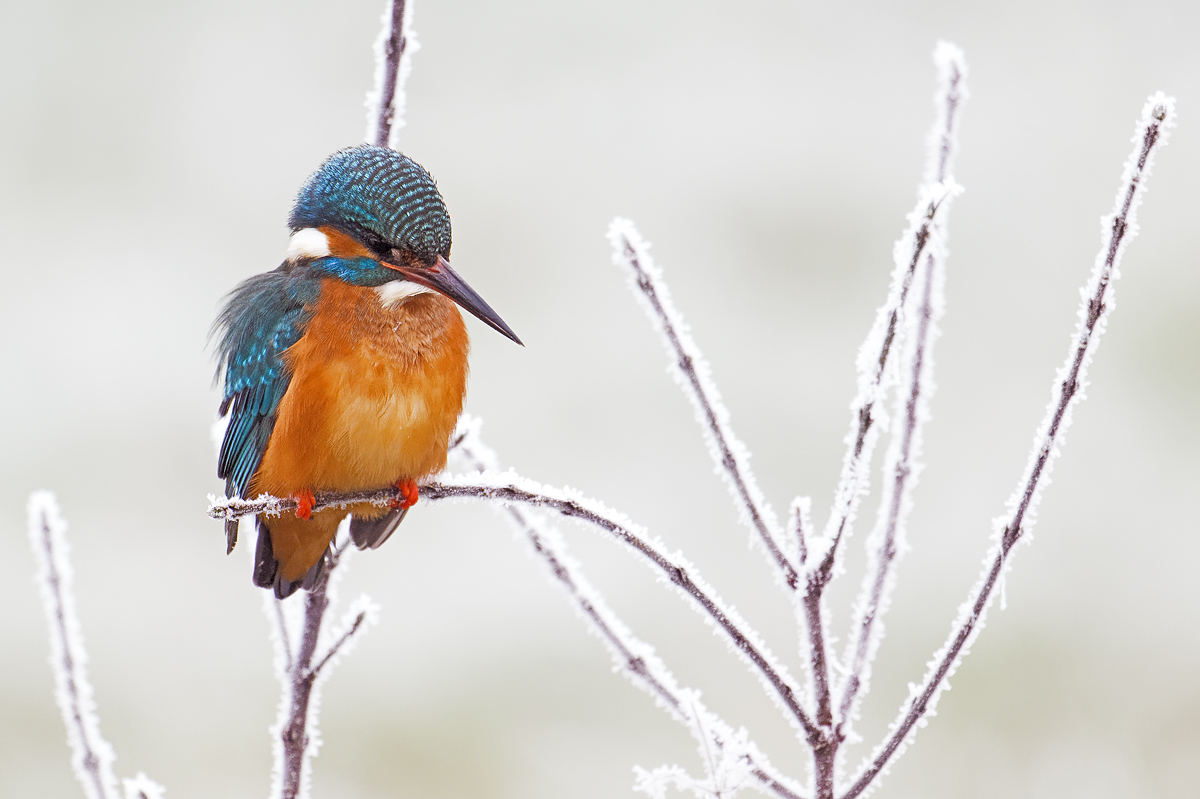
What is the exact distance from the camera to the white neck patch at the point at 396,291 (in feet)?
5.12

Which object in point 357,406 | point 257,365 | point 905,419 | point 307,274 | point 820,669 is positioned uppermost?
point 307,274

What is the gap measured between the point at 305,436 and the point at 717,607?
2.64 feet

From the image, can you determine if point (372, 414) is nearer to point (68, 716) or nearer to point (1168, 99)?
point (68, 716)

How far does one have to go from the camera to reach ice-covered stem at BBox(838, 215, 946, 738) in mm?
1019

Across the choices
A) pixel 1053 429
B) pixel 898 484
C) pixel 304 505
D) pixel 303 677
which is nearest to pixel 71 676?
pixel 303 677

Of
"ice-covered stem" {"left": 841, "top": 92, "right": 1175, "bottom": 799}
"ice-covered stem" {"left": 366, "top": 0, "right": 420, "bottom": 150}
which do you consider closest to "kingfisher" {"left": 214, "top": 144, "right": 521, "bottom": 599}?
"ice-covered stem" {"left": 366, "top": 0, "right": 420, "bottom": 150}

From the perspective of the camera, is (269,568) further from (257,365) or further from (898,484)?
(898,484)

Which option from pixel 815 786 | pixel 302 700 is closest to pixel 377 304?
pixel 302 700

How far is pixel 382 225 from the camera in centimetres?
146

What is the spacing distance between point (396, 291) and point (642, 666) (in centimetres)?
75

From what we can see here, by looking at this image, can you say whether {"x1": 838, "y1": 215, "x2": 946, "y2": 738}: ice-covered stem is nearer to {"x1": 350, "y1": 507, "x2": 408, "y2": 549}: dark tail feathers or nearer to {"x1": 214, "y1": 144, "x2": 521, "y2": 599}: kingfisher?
{"x1": 214, "y1": 144, "x2": 521, "y2": 599}: kingfisher

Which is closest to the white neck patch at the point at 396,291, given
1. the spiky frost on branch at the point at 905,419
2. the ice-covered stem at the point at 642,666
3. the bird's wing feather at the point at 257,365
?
the bird's wing feather at the point at 257,365

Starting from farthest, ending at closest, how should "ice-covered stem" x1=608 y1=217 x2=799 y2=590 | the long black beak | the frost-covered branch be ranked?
the long black beak < the frost-covered branch < "ice-covered stem" x1=608 y1=217 x2=799 y2=590

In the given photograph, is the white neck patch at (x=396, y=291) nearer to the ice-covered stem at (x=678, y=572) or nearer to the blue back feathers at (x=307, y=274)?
the blue back feathers at (x=307, y=274)
